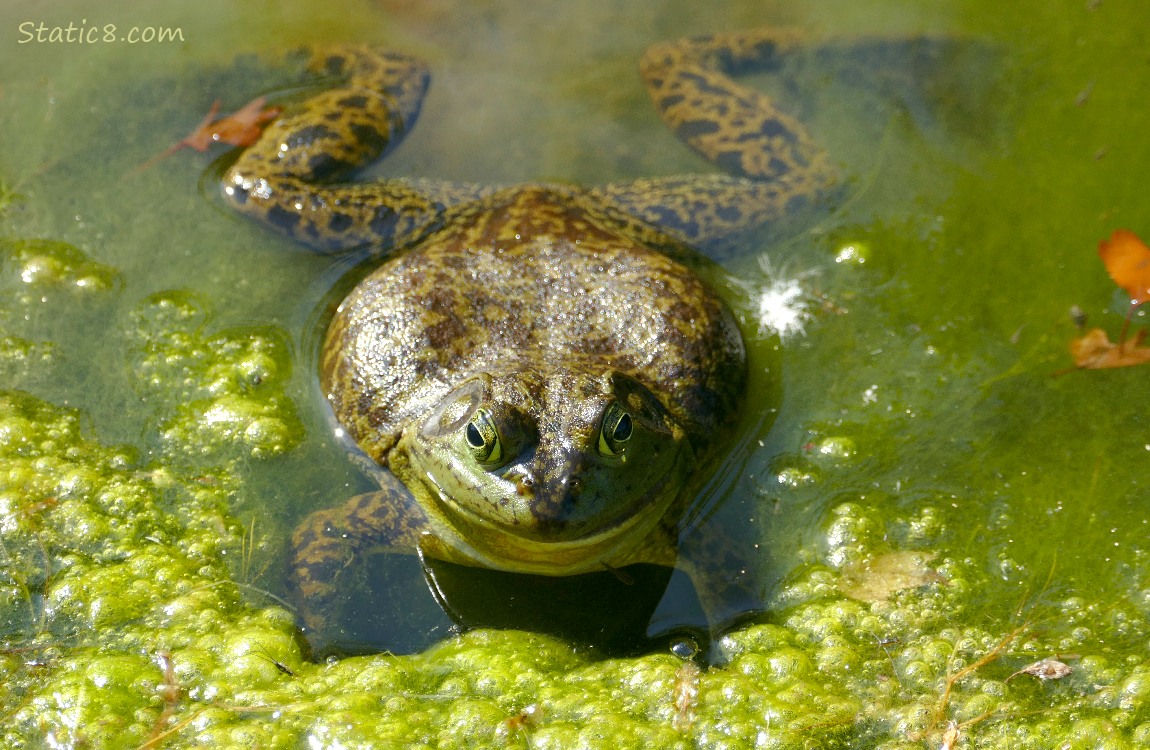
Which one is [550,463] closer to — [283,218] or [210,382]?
[210,382]

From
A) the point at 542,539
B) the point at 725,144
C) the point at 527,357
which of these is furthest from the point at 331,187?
the point at 542,539

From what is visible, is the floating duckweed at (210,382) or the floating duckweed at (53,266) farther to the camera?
the floating duckweed at (53,266)

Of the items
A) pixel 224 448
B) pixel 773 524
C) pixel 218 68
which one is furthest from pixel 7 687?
pixel 218 68

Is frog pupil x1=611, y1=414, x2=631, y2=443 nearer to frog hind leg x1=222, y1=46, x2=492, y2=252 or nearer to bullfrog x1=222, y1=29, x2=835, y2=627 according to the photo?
bullfrog x1=222, y1=29, x2=835, y2=627

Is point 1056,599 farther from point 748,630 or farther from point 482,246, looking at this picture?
point 482,246

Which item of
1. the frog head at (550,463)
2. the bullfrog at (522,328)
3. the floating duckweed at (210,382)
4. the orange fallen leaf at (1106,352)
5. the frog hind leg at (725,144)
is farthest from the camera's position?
the frog hind leg at (725,144)

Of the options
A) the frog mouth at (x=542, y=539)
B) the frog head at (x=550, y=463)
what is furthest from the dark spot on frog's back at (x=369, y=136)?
the frog mouth at (x=542, y=539)

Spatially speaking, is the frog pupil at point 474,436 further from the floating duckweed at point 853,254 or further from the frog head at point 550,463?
the floating duckweed at point 853,254

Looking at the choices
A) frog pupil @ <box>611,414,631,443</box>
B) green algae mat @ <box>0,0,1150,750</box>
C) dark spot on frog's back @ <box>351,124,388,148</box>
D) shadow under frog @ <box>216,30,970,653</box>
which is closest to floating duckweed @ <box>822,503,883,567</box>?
green algae mat @ <box>0,0,1150,750</box>
